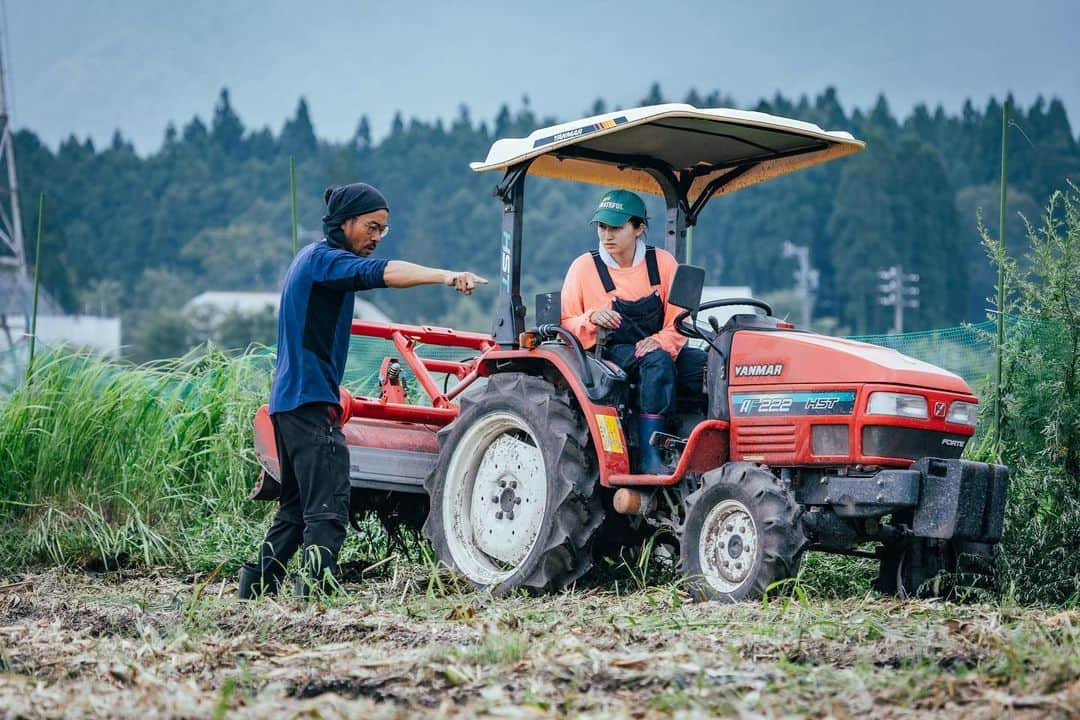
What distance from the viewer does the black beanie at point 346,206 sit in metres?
7.05

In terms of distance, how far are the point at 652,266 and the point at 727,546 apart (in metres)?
1.48

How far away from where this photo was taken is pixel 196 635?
559 cm

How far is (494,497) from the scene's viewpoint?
772cm

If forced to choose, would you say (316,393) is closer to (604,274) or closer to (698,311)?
(604,274)

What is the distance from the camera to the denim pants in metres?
7.09

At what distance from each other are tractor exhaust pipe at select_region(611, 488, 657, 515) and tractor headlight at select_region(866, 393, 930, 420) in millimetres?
1125

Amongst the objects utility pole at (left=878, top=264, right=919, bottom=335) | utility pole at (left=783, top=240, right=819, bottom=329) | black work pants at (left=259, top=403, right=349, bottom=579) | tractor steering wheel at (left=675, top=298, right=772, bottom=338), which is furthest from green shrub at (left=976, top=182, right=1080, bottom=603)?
utility pole at (left=783, top=240, right=819, bottom=329)

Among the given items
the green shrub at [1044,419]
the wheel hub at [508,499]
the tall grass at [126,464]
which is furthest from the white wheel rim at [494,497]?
the green shrub at [1044,419]

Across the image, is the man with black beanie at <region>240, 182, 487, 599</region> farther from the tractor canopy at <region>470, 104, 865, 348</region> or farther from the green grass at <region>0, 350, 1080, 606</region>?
the green grass at <region>0, 350, 1080, 606</region>

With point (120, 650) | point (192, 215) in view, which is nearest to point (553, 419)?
point (120, 650)

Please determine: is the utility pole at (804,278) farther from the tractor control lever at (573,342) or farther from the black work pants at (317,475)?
the black work pants at (317,475)

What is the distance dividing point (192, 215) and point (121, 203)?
178 inches

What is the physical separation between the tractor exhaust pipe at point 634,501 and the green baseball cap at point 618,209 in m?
1.26

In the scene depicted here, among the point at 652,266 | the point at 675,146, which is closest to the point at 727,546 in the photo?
the point at 652,266
